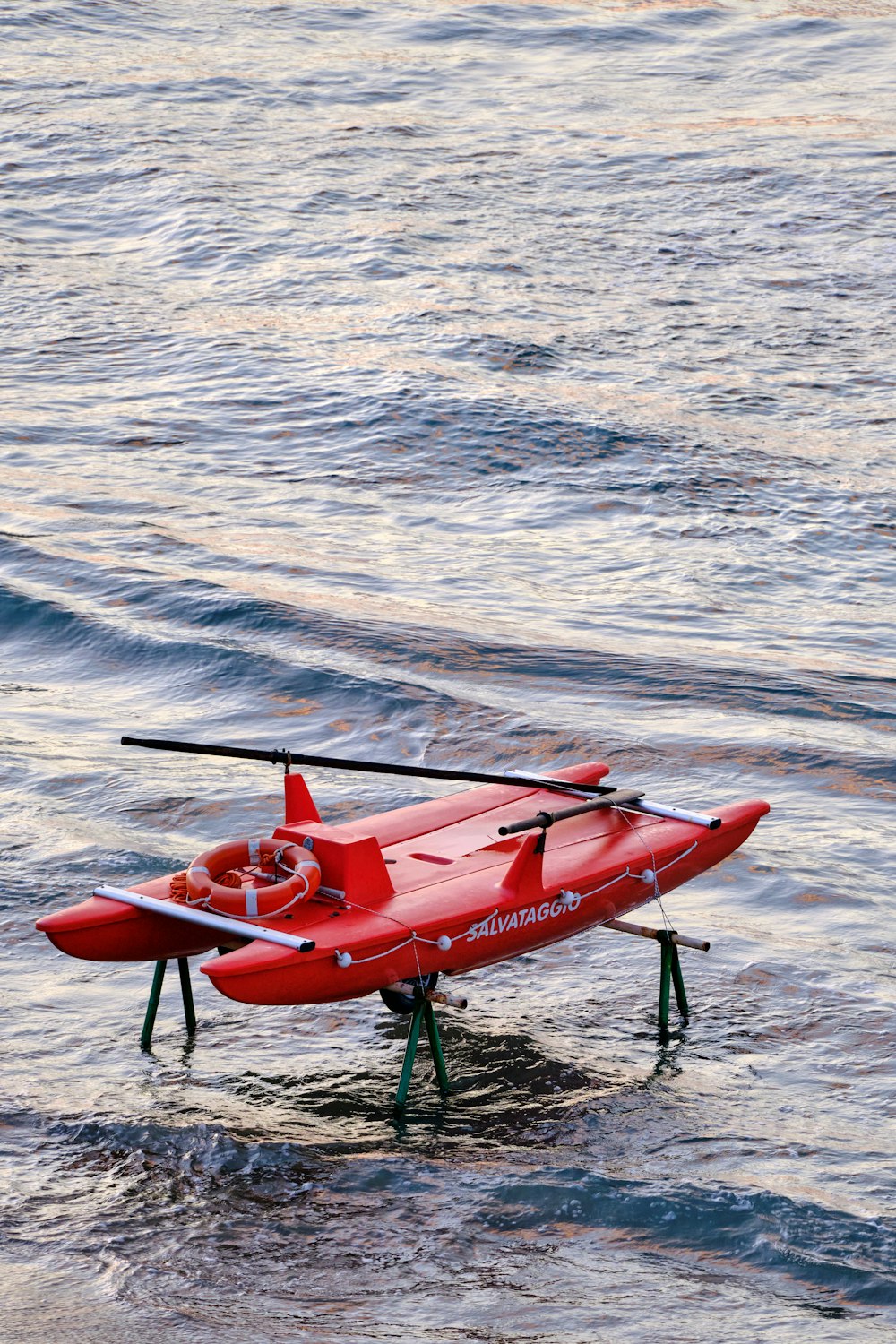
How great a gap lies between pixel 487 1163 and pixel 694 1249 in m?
0.94

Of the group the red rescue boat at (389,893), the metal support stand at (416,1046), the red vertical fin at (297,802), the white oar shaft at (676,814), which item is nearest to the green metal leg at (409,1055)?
the metal support stand at (416,1046)

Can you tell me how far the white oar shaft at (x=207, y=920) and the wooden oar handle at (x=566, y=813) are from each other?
1.01 meters

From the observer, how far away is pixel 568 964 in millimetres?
9250

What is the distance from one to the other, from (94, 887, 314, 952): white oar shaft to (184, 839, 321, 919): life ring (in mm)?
56

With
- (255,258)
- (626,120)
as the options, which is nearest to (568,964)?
(255,258)

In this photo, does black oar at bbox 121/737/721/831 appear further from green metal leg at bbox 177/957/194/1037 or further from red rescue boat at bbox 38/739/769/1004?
green metal leg at bbox 177/957/194/1037

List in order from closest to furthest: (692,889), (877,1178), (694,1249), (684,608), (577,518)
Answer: (694,1249)
(877,1178)
(692,889)
(684,608)
(577,518)

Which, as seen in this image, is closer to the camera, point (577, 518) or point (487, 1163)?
point (487, 1163)

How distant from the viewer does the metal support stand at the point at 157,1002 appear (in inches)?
313

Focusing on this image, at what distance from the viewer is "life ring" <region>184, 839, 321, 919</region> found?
279 inches

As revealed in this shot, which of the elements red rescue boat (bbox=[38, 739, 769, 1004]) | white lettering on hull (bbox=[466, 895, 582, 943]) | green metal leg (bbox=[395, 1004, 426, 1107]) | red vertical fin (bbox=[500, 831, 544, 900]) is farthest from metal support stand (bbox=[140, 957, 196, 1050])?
red vertical fin (bbox=[500, 831, 544, 900])

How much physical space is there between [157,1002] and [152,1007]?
0.04 meters

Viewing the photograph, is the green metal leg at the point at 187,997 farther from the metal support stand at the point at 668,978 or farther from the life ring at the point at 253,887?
the metal support stand at the point at 668,978

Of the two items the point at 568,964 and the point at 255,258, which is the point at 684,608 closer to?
the point at 568,964
